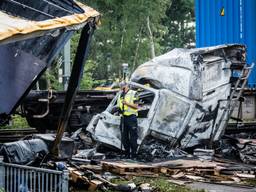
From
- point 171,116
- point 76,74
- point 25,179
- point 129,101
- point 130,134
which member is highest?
point 76,74

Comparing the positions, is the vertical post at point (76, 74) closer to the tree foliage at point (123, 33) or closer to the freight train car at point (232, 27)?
the freight train car at point (232, 27)

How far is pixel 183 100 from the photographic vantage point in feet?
34.4

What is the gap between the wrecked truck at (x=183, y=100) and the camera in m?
10.4

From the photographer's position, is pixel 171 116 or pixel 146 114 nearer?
pixel 171 116

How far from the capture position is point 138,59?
3519 cm

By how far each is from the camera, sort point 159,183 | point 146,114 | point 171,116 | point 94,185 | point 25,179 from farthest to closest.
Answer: point 146,114 → point 171,116 → point 159,183 → point 94,185 → point 25,179

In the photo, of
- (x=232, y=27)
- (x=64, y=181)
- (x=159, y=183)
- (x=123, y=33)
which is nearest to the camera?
(x=64, y=181)

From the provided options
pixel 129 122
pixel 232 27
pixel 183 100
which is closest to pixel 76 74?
pixel 129 122

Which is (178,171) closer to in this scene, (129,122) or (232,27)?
(129,122)

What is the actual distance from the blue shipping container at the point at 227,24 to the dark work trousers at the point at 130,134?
574cm

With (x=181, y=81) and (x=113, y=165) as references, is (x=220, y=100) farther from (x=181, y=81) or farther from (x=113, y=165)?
(x=113, y=165)

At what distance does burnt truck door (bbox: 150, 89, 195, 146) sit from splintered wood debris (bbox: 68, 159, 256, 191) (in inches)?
30.8

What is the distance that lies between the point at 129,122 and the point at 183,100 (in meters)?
1.15

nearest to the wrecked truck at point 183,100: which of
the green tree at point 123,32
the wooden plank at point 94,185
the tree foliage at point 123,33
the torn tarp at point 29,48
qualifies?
the wooden plank at point 94,185
